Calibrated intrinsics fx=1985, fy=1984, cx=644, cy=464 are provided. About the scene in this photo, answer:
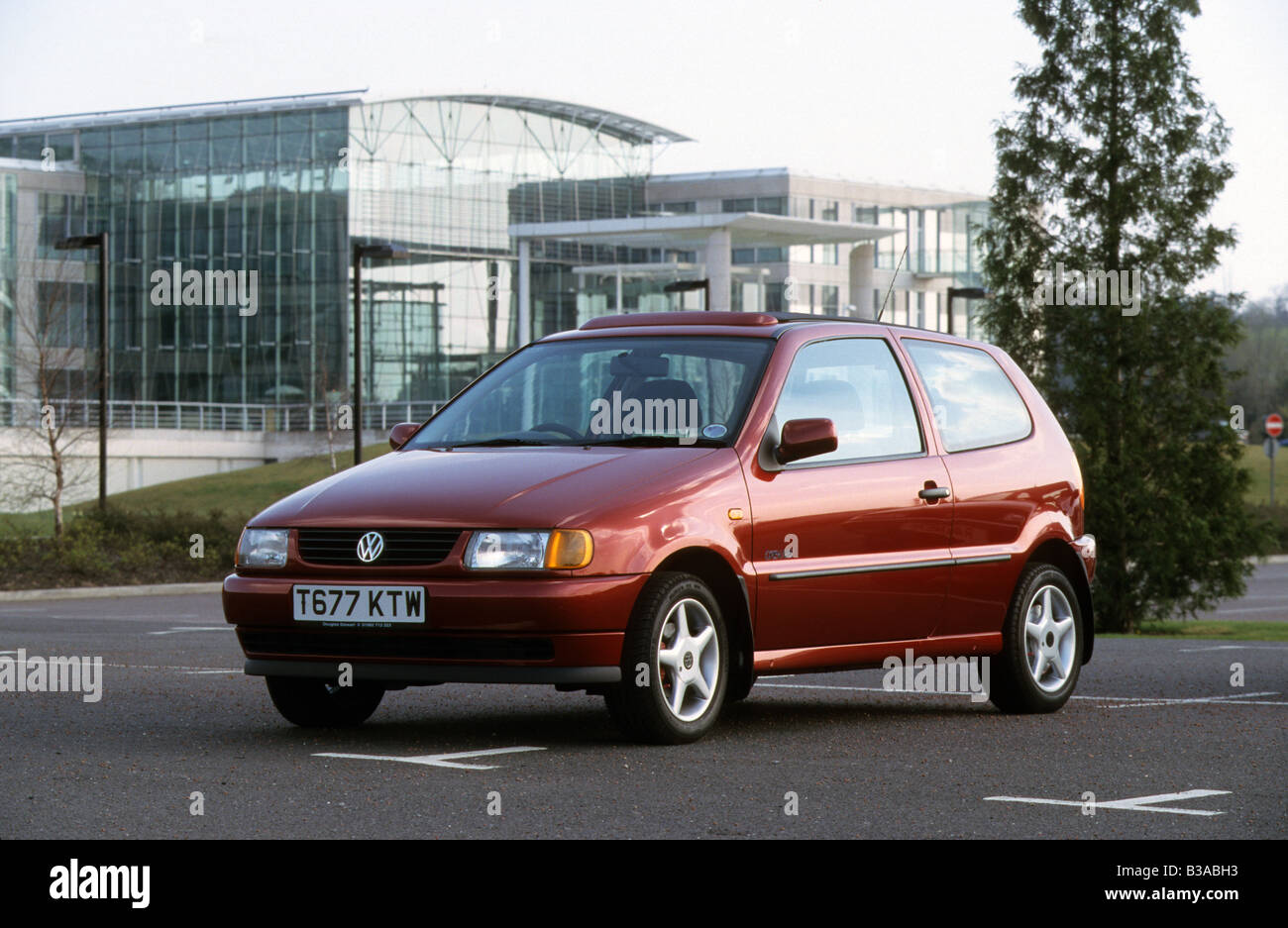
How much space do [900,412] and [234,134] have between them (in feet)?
218

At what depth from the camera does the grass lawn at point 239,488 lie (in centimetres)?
5203

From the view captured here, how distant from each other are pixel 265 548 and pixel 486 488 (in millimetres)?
1023

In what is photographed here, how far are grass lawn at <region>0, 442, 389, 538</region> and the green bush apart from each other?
17585 millimetres

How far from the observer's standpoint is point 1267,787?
7281mm

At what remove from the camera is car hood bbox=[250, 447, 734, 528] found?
788 cm

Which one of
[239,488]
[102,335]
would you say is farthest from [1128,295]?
[239,488]

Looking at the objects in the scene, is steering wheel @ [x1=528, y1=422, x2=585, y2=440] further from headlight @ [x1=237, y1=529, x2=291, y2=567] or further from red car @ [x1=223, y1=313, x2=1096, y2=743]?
headlight @ [x1=237, y1=529, x2=291, y2=567]

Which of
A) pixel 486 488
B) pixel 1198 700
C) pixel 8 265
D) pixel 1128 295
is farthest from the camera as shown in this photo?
pixel 8 265

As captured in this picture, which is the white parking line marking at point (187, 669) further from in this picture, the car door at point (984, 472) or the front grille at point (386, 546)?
the car door at point (984, 472)

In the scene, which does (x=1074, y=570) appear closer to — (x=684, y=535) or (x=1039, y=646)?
(x=1039, y=646)

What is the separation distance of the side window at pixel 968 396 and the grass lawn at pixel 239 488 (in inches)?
1582

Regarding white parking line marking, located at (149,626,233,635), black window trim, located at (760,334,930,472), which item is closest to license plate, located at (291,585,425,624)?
black window trim, located at (760,334,930,472)

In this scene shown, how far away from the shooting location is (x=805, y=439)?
8664 mm
